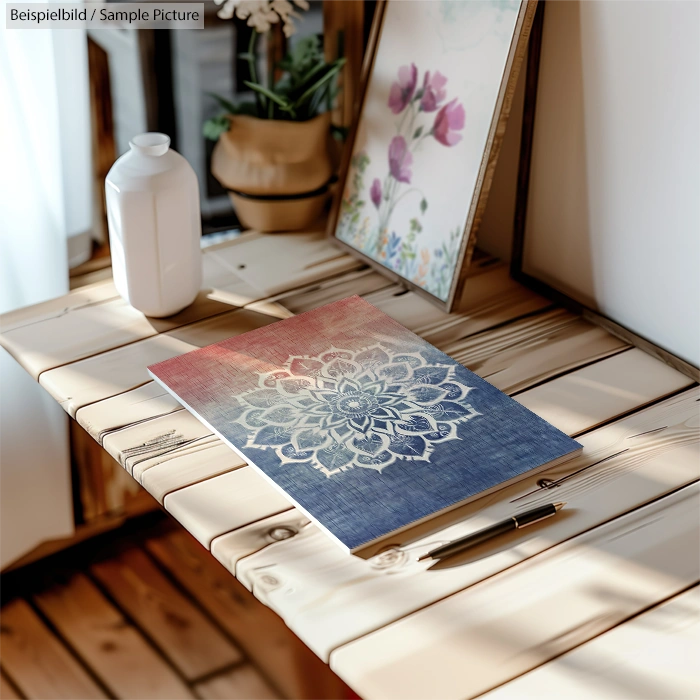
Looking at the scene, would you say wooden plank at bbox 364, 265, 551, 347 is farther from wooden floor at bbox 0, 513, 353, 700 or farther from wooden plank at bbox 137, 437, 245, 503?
wooden floor at bbox 0, 513, 353, 700

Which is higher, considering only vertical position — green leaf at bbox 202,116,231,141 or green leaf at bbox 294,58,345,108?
green leaf at bbox 294,58,345,108

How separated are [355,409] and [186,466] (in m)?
0.18

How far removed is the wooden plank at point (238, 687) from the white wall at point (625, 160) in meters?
0.81

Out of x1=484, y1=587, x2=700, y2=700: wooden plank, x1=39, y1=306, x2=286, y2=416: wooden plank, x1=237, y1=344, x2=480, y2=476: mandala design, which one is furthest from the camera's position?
x1=39, y1=306, x2=286, y2=416: wooden plank

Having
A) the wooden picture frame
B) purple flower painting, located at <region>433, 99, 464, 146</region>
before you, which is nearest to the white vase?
purple flower painting, located at <region>433, 99, 464, 146</region>

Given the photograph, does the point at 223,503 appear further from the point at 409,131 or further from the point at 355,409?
the point at 409,131

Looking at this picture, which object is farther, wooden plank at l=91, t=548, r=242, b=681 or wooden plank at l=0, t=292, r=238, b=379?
wooden plank at l=91, t=548, r=242, b=681

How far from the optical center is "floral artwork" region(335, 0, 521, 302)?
109 centimetres

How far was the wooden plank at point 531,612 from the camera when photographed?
691mm

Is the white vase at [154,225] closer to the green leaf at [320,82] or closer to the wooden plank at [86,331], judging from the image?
the wooden plank at [86,331]

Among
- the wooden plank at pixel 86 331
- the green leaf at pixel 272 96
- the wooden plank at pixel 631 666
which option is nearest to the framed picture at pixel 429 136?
the green leaf at pixel 272 96

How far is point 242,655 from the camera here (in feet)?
5.10

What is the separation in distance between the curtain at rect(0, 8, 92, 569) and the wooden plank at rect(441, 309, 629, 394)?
59 centimetres

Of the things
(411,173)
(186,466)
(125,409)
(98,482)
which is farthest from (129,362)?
(98,482)
